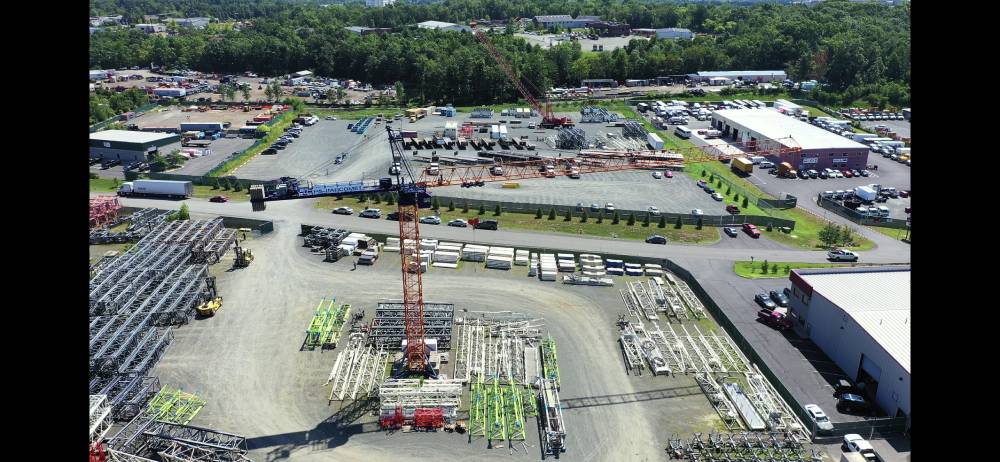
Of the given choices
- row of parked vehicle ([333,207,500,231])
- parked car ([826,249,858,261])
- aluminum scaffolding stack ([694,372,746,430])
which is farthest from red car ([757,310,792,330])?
row of parked vehicle ([333,207,500,231])

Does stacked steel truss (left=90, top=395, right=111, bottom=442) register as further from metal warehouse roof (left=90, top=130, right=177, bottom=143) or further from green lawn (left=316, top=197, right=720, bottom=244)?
metal warehouse roof (left=90, top=130, right=177, bottom=143)

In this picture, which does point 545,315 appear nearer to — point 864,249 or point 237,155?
point 864,249

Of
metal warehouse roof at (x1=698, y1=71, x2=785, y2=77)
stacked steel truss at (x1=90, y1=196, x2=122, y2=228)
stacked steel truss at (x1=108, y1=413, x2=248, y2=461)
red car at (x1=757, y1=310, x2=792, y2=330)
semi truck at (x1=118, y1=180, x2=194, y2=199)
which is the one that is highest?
metal warehouse roof at (x1=698, y1=71, x2=785, y2=77)

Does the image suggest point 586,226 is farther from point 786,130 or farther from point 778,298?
point 786,130

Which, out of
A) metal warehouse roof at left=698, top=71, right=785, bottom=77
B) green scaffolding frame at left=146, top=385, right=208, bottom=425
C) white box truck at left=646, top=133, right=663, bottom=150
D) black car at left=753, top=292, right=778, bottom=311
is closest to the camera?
green scaffolding frame at left=146, top=385, right=208, bottom=425

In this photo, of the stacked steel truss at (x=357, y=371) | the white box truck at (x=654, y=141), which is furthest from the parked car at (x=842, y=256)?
the stacked steel truss at (x=357, y=371)

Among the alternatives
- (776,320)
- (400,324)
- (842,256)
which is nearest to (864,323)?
(776,320)
